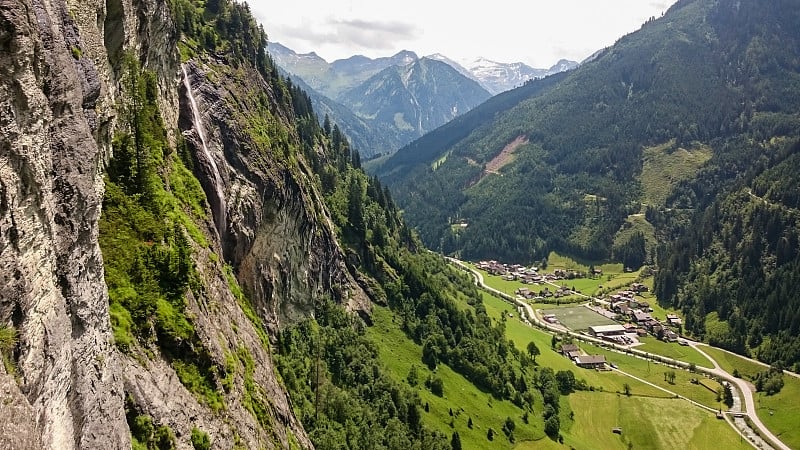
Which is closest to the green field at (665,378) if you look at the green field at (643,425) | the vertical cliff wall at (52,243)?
the green field at (643,425)

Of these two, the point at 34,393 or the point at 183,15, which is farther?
the point at 183,15

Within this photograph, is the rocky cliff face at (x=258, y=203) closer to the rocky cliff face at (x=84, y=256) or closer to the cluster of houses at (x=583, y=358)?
the rocky cliff face at (x=84, y=256)

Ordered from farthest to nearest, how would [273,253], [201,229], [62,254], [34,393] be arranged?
[273,253], [201,229], [62,254], [34,393]

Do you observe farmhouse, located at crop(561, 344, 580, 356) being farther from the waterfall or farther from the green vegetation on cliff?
the green vegetation on cliff

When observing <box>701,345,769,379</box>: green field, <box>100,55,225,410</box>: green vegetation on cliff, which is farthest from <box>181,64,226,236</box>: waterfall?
<box>701,345,769,379</box>: green field

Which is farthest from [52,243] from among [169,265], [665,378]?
[665,378]

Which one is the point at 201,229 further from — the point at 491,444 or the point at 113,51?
the point at 491,444

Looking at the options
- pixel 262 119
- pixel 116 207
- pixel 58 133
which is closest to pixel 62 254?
pixel 58 133
